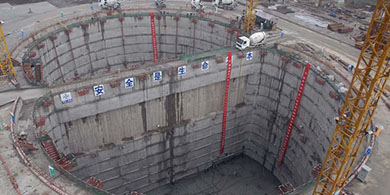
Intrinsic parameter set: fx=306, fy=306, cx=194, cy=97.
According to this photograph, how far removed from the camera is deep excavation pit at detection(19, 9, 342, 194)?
1626 inches

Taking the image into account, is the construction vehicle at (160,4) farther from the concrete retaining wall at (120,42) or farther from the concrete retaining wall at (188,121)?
the concrete retaining wall at (188,121)

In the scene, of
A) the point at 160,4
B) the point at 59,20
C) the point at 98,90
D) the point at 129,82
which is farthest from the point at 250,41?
the point at 59,20

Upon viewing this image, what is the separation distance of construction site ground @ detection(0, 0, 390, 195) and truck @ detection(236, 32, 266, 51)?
9.24 m

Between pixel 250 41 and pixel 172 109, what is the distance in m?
16.5

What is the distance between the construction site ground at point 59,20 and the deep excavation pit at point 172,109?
14.3 feet

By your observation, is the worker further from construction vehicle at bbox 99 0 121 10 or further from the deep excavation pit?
construction vehicle at bbox 99 0 121 10

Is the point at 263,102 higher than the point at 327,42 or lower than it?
lower

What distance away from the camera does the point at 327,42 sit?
58656mm

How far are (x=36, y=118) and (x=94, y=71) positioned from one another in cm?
2950

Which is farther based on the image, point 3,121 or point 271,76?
point 271,76

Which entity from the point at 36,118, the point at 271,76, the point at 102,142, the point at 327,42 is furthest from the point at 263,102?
the point at 36,118

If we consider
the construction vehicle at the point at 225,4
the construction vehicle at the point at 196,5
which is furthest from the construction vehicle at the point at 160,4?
the construction vehicle at the point at 225,4

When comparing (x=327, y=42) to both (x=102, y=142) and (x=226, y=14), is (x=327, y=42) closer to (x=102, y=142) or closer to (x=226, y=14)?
(x=226, y=14)

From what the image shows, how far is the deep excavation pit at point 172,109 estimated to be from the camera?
41.3 meters
